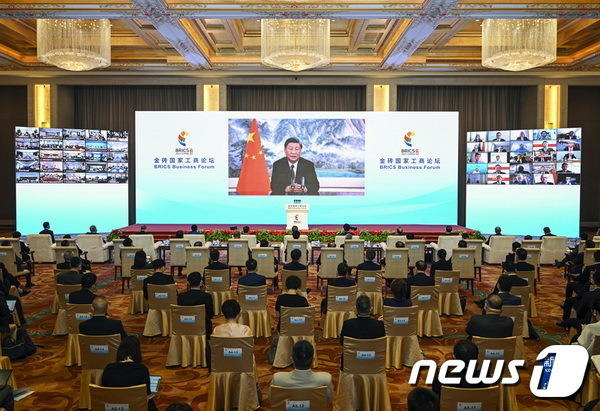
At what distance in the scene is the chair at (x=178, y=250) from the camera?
9508 mm

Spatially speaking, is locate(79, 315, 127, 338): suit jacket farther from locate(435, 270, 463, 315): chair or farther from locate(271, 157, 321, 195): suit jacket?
locate(271, 157, 321, 195): suit jacket

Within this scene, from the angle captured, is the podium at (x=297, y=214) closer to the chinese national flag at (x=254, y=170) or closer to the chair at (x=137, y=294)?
the chinese national flag at (x=254, y=170)

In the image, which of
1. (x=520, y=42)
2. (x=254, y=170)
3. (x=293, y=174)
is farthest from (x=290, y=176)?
(x=520, y=42)

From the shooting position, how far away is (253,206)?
15438mm

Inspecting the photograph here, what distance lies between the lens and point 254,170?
15453 mm

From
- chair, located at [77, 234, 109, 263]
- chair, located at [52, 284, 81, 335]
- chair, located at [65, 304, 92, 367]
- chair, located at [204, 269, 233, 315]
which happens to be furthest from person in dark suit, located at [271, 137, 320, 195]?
chair, located at [65, 304, 92, 367]

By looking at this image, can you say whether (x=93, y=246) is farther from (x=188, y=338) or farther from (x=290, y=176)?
(x=188, y=338)

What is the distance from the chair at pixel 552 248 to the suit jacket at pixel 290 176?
6581 millimetres

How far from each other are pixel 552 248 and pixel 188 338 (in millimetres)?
8670

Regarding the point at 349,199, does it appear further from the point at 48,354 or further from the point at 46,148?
the point at 48,354

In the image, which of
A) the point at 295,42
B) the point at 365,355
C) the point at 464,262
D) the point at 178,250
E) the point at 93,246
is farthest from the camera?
the point at 93,246

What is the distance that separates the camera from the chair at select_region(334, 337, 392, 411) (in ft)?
13.5

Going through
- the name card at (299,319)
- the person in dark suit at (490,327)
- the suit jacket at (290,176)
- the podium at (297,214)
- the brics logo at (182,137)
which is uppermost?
the brics logo at (182,137)

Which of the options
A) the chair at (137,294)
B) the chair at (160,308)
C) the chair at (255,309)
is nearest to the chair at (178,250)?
the chair at (137,294)
